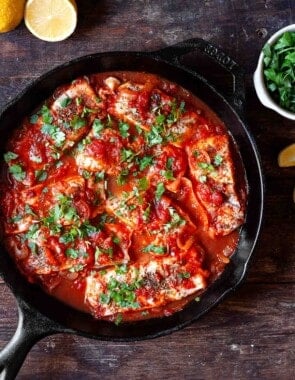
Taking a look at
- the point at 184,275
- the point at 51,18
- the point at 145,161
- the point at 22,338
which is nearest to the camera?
the point at 22,338

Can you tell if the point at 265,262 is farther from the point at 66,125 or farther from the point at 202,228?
the point at 66,125

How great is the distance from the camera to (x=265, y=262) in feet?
15.0

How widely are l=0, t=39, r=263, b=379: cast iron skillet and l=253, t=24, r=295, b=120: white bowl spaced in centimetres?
13

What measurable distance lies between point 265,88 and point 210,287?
1402 millimetres

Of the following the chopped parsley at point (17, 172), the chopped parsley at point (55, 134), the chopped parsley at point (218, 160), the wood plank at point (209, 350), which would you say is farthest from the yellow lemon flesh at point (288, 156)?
the chopped parsley at point (17, 172)

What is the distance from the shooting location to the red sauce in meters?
4.24

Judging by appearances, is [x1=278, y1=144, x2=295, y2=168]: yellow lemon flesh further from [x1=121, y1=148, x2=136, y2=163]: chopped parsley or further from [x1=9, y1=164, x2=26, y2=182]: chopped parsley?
[x1=9, y1=164, x2=26, y2=182]: chopped parsley

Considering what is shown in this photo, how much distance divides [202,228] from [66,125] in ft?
3.78

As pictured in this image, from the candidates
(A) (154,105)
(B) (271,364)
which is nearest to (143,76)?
(A) (154,105)

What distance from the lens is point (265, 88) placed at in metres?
4.16

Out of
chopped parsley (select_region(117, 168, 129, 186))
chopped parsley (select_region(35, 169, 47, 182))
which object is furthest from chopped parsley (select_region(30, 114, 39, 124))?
chopped parsley (select_region(117, 168, 129, 186))

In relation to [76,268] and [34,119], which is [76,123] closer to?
[34,119]

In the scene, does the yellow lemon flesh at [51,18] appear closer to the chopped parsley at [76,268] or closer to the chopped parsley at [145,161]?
the chopped parsley at [145,161]

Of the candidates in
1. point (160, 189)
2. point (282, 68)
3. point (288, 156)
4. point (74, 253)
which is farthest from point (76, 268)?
point (282, 68)
